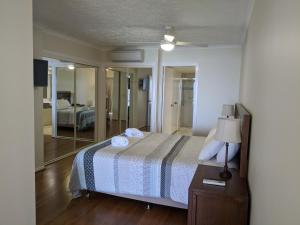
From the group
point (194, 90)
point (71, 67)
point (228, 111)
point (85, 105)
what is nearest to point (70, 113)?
point (85, 105)

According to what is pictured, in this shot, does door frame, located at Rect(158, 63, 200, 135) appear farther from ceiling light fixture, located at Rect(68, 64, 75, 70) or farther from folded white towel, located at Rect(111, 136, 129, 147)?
folded white towel, located at Rect(111, 136, 129, 147)

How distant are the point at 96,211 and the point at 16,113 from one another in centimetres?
173

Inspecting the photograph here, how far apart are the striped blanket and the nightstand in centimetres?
72

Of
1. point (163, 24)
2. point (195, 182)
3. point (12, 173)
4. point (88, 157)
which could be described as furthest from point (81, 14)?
point (195, 182)

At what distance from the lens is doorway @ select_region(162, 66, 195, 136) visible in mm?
6035

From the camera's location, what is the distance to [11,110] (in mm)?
1535

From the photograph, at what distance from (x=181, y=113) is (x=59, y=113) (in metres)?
4.17

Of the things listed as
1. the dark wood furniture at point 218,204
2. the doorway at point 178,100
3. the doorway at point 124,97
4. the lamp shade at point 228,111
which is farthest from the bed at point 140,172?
the doorway at point 124,97

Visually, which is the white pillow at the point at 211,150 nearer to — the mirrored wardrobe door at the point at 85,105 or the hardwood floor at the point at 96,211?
the hardwood floor at the point at 96,211

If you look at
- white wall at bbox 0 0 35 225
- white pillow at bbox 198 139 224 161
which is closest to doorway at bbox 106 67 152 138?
white pillow at bbox 198 139 224 161

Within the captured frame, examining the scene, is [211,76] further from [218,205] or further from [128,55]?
[218,205]

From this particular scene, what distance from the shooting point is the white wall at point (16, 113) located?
1.48 meters

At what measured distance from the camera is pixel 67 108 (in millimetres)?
5164

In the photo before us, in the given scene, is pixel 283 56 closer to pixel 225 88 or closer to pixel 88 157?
pixel 88 157
